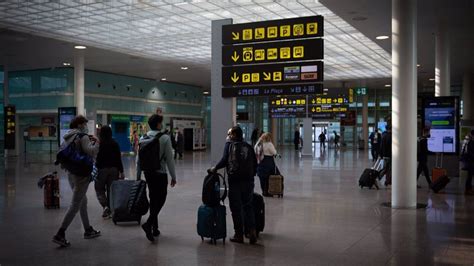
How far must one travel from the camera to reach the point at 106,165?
9820 mm

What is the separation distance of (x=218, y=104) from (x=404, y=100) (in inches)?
166

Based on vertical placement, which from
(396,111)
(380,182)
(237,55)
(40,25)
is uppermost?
(40,25)

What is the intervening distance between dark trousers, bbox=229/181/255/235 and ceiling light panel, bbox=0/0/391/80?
10380 mm

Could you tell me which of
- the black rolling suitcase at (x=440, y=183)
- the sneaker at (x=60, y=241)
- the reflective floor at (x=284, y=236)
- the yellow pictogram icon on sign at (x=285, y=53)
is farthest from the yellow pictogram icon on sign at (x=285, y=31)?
the black rolling suitcase at (x=440, y=183)

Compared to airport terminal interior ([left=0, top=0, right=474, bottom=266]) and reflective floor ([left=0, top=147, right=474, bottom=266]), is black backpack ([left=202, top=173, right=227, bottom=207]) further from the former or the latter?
reflective floor ([left=0, top=147, right=474, bottom=266])

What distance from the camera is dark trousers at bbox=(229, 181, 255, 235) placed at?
7395 millimetres

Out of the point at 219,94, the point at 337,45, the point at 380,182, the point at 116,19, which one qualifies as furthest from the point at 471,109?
the point at 219,94

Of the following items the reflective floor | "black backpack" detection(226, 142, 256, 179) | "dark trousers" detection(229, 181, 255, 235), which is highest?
"black backpack" detection(226, 142, 256, 179)

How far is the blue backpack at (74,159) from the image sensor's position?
726 centimetres

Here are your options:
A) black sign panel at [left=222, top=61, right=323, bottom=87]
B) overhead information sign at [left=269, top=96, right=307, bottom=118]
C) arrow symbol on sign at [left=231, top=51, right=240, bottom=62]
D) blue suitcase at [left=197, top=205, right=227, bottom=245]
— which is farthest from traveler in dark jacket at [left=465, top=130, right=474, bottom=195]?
overhead information sign at [left=269, top=96, right=307, bottom=118]

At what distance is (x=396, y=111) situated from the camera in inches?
447

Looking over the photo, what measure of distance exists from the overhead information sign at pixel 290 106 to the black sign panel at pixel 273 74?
2390 centimetres

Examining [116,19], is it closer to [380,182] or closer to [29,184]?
[29,184]

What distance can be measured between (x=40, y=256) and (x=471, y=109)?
126 feet
